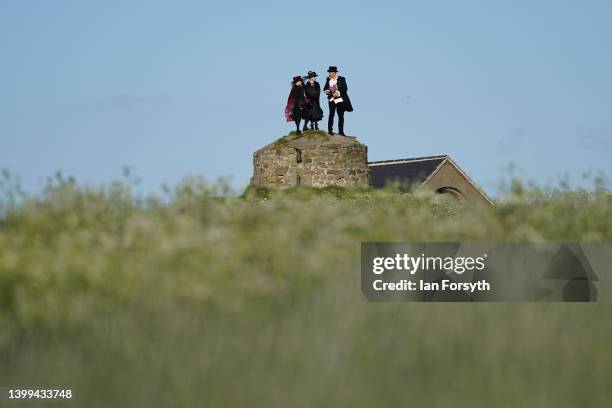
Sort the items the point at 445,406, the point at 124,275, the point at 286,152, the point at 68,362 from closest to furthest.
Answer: the point at 445,406 → the point at 68,362 → the point at 124,275 → the point at 286,152

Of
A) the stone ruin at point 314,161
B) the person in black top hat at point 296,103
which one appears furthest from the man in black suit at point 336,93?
the stone ruin at point 314,161

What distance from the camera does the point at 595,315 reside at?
693 centimetres

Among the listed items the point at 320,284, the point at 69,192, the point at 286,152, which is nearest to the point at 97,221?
the point at 69,192

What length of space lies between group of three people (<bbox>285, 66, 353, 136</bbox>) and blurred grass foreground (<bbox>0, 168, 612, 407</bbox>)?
13.0 m

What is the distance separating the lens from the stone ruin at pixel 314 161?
2247 centimetres

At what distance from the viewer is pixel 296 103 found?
22.5m

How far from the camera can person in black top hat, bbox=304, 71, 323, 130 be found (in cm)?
2200

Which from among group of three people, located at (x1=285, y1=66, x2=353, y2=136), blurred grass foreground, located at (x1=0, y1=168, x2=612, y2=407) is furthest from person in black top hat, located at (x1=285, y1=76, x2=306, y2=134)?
blurred grass foreground, located at (x1=0, y1=168, x2=612, y2=407)

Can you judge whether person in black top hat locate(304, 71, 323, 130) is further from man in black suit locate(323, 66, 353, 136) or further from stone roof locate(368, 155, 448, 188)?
stone roof locate(368, 155, 448, 188)

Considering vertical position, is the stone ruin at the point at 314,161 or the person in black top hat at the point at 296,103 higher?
the person in black top hat at the point at 296,103

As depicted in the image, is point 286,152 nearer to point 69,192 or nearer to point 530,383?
point 69,192

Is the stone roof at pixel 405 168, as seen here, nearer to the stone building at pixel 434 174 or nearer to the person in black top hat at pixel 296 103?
the stone building at pixel 434 174

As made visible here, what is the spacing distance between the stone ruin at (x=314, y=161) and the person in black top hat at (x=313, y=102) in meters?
0.36

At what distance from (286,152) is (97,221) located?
1438cm
